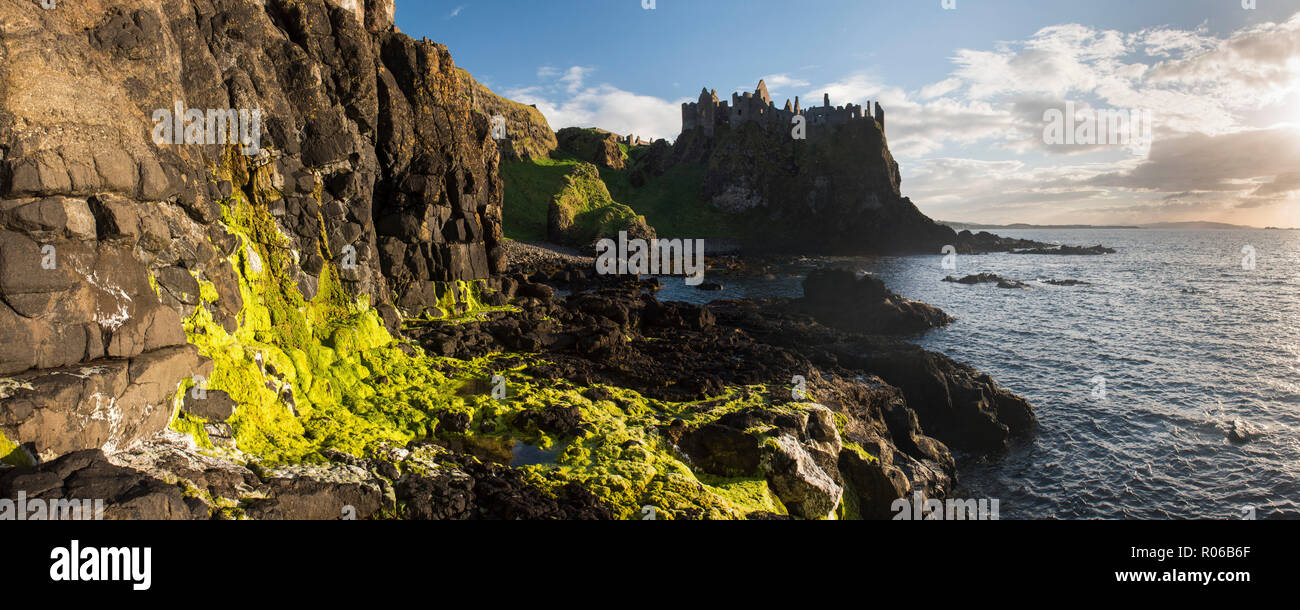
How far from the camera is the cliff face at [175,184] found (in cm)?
1105

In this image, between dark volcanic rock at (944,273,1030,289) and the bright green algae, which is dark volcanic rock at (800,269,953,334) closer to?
the bright green algae

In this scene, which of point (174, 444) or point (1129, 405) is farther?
point (1129, 405)

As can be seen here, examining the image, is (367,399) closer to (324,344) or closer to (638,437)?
(324,344)

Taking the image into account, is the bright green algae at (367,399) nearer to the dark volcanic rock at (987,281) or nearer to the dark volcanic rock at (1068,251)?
the dark volcanic rock at (987,281)

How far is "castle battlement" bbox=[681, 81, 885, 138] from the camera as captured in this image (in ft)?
426

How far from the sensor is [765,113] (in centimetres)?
13575

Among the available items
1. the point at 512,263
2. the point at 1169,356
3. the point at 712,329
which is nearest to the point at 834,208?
the point at 512,263

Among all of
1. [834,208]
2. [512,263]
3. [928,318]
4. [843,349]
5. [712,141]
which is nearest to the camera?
[843,349]

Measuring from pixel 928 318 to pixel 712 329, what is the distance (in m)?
21.3

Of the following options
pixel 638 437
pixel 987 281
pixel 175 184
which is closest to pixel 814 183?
pixel 987 281

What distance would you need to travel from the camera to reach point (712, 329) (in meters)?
35.4

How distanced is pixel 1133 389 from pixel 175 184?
42601 mm
